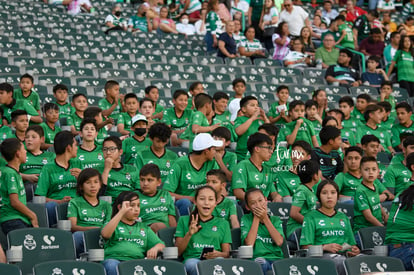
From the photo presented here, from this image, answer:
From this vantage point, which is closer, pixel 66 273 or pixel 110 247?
pixel 66 273

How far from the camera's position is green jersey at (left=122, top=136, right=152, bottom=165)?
1137cm

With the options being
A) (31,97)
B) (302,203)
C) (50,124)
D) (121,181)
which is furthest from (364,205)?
(31,97)

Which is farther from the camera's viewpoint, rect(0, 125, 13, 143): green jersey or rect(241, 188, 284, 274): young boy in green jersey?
rect(0, 125, 13, 143): green jersey

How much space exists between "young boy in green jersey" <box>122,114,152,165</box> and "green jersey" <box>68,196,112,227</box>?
215 cm

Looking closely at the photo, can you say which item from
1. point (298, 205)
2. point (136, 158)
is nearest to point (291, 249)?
point (298, 205)

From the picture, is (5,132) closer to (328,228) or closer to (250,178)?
(250,178)

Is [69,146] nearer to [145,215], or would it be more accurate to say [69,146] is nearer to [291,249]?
[145,215]

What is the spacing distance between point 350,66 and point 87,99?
635cm

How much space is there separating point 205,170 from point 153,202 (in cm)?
111

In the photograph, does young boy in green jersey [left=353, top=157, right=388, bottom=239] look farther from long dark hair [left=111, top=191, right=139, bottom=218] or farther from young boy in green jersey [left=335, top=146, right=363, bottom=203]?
long dark hair [left=111, top=191, right=139, bottom=218]

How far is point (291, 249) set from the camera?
9328mm

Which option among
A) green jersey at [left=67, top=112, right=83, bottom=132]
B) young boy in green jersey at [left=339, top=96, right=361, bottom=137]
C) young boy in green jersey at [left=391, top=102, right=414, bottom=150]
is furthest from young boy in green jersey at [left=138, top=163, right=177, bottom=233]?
young boy in green jersey at [left=391, top=102, right=414, bottom=150]

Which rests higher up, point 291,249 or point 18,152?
point 18,152

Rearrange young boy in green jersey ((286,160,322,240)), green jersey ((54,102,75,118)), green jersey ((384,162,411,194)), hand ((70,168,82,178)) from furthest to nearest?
green jersey ((54,102,75,118))
green jersey ((384,162,411,194))
hand ((70,168,82,178))
young boy in green jersey ((286,160,322,240))
